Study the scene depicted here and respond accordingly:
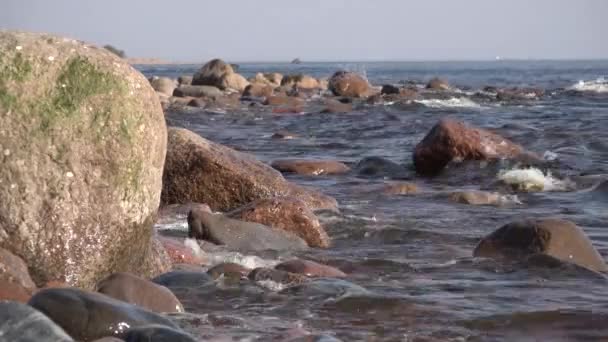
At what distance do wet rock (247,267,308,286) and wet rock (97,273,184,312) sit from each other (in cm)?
102

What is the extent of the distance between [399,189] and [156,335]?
7643 millimetres

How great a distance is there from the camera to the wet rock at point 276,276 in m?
6.68

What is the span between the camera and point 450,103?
100ft

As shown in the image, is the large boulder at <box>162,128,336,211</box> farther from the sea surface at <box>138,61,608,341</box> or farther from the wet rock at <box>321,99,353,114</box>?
the wet rock at <box>321,99,353,114</box>

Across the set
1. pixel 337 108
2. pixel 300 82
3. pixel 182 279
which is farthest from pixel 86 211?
pixel 300 82

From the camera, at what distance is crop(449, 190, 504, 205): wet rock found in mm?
11094

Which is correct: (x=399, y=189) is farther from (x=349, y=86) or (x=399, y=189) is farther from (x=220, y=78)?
(x=220, y=78)

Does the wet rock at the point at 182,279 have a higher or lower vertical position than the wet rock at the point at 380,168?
higher

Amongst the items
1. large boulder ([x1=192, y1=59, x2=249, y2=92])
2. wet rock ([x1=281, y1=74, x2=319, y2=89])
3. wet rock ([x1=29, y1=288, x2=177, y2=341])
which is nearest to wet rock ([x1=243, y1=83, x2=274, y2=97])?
large boulder ([x1=192, y1=59, x2=249, y2=92])

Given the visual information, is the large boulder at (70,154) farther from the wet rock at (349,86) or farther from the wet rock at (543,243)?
the wet rock at (349,86)

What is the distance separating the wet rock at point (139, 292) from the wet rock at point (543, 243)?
2929mm

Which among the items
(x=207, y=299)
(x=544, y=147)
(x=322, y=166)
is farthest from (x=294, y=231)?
(x=544, y=147)

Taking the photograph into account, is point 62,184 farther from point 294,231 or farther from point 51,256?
point 294,231

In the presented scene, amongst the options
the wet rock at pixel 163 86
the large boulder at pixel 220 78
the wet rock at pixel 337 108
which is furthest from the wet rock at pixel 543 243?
the large boulder at pixel 220 78
